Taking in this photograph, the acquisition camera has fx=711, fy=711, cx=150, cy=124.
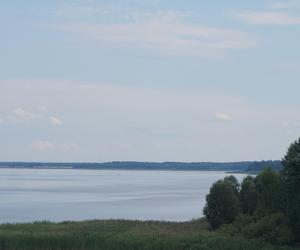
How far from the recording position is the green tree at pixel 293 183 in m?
34.7

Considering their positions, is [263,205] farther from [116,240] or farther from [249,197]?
[116,240]

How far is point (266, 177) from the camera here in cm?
4100

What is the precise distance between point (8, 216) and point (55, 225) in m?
26.4

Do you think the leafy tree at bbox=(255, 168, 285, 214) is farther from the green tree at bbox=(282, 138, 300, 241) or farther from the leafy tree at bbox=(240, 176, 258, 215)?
the leafy tree at bbox=(240, 176, 258, 215)

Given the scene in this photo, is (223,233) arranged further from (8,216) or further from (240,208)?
(8,216)

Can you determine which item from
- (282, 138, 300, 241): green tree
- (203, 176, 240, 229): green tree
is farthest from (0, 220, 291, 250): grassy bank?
(203, 176, 240, 229): green tree

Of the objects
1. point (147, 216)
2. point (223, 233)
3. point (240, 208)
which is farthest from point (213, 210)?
point (147, 216)

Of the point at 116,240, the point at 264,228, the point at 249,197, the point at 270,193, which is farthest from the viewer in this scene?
the point at 249,197

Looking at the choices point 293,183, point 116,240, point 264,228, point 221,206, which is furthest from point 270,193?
point 116,240

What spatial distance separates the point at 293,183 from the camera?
117 ft

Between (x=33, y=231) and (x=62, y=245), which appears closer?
(x=62, y=245)

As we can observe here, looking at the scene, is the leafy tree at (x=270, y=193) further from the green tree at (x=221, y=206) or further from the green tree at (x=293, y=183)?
the green tree at (x=221, y=206)

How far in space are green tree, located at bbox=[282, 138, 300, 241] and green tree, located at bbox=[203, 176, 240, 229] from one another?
496 centimetres

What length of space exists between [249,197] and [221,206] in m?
2.45
